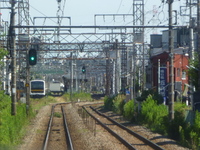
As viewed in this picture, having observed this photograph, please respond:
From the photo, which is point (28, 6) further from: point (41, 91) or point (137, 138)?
point (41, 91)

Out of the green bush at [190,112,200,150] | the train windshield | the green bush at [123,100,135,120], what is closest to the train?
the train windshield

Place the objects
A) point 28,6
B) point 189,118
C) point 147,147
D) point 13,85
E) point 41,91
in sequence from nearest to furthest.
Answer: point 147,147
point 189,118
point 13,85
point 28,6
point 41,91

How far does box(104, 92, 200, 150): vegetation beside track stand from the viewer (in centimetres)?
1653

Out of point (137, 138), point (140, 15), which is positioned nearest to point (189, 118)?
point (137, 138)

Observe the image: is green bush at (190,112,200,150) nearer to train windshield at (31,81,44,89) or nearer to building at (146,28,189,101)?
building at (146,28,189,101)

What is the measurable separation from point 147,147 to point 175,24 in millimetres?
7078

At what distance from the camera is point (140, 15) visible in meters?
36.1

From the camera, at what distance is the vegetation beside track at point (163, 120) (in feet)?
54.2

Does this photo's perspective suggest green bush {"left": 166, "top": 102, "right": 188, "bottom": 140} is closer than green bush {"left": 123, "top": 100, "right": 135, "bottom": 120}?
Yes

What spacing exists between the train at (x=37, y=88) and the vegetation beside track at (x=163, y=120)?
28.5 meters

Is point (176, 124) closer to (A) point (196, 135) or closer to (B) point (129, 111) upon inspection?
(A) point (196, 135)

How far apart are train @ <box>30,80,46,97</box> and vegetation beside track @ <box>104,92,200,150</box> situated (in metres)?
28.5

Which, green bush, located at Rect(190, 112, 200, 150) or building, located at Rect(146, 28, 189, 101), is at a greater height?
building, located at Rect(146, 28, 189, 101)

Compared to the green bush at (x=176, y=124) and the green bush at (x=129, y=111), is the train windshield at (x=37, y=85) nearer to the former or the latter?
the green bush at (x=129, y=111)
